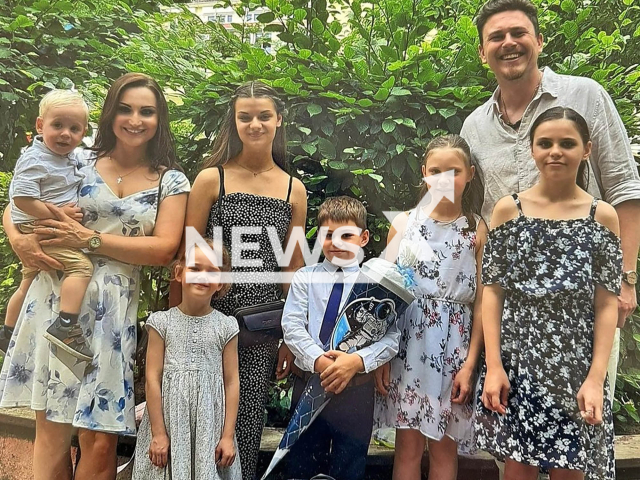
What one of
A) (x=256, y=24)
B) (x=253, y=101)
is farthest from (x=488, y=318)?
(x=256, y=24)

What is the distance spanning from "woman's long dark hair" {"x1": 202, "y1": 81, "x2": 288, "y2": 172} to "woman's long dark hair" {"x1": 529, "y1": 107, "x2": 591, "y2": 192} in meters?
0.71

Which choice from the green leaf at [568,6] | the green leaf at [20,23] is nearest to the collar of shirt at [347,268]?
the green leaf at [568,6]

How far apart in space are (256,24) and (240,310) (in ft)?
2.94

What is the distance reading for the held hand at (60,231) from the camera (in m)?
1.47

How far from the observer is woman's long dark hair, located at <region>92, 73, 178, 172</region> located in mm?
1557

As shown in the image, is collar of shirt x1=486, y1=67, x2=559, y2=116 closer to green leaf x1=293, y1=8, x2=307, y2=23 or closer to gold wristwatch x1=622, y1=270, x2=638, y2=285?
gold wristwatch x1=622, y1=270, x2=638, y2=285

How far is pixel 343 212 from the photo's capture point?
5.10 ft

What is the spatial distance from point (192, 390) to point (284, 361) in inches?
11.5

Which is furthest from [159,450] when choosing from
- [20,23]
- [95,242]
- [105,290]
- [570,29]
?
[570,29]

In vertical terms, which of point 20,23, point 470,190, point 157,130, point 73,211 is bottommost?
point 73,211

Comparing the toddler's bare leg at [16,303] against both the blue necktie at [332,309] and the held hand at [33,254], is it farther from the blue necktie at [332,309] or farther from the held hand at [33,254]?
the blue necktie at [332,309]

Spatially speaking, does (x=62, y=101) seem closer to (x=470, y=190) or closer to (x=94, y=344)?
(x=94, y=344)

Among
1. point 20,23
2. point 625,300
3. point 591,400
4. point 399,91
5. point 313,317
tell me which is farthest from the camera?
point 20,23

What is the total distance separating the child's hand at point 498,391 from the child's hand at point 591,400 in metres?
0.17
